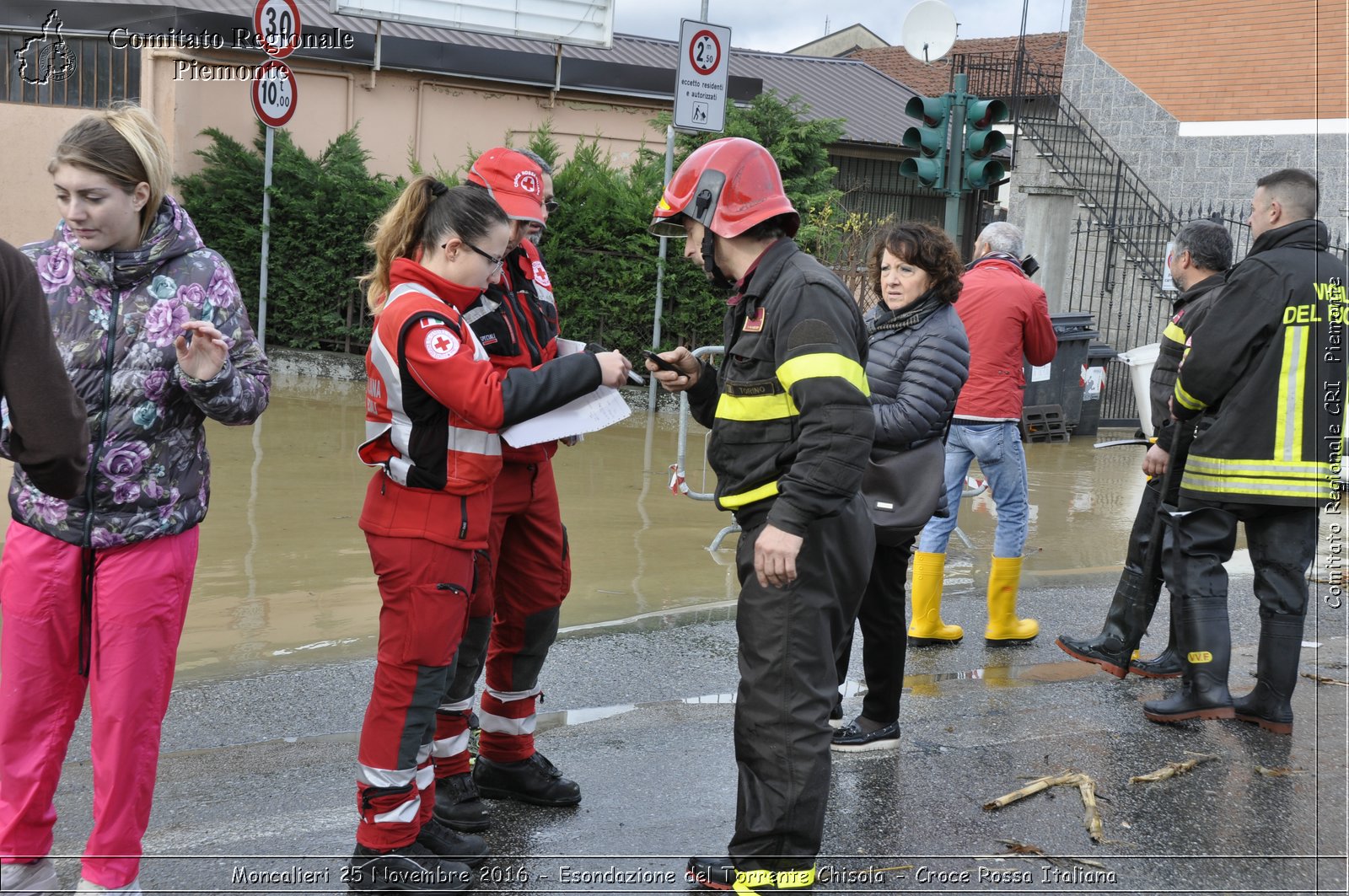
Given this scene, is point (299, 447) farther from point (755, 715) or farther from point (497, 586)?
point (755, 715)

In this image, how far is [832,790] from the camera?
4309 millimetres

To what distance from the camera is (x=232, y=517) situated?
25.3 feet

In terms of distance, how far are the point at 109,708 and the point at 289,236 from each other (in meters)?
11.4

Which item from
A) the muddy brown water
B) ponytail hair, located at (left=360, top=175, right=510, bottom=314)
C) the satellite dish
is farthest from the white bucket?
the satellite dish

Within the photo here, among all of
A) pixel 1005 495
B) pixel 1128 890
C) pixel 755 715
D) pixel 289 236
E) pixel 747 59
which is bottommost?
pixel 1128 890

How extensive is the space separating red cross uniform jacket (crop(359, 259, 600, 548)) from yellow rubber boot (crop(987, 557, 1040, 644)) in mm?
3206

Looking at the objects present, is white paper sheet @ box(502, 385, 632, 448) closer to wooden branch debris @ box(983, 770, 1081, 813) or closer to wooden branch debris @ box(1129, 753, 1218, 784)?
wooden branch debris @ box(983, 770, 1081, 813)

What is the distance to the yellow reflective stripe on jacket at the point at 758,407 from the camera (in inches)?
135

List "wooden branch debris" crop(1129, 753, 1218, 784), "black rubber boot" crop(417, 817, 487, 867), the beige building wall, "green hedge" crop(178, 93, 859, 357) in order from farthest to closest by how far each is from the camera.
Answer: the beige building wall → "green hedge" crop(178, 93, 859, 357) → "wooden branch debris" crop(1129, 753, 1218, 784) → "black rubber boot" crop(417, 817, 487, 867)

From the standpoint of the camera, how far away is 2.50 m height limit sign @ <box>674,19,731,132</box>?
319 inches

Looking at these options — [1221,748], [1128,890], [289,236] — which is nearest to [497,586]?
[1128,890]

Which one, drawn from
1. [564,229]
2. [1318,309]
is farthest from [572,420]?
[564,229]

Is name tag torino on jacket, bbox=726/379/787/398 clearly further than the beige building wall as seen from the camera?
No

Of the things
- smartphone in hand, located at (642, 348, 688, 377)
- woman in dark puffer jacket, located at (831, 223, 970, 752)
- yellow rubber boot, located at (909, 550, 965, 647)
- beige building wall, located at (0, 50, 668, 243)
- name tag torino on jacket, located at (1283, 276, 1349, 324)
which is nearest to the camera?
smartphone in hand, located at (642, 348, 688, 377)
